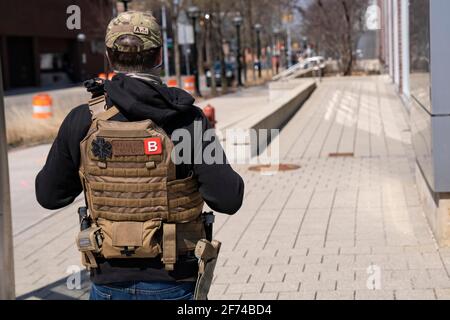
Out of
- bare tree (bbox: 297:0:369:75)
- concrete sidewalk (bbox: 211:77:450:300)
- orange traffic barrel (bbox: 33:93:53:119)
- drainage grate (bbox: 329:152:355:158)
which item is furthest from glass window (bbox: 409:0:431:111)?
bare tree (bbox: 297:0:369:75)

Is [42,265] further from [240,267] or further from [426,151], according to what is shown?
[426,151]

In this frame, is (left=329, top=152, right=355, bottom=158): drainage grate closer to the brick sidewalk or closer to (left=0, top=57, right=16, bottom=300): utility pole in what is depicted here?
the brick sidewalk

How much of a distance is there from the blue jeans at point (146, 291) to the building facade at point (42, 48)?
46.0 m

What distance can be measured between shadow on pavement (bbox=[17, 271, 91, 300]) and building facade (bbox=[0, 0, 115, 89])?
1684 inches

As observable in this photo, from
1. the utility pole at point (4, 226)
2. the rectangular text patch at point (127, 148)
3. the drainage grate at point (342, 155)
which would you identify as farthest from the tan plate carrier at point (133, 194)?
the drainage grate at point (342, 155)

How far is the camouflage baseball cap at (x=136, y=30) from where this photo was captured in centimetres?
296

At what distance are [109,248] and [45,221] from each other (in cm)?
610

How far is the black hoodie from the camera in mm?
2936

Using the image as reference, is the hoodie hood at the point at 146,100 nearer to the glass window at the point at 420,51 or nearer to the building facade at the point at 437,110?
the building facade at the point at 437,110

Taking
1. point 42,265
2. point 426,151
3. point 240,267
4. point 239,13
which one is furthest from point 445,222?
point 239,13

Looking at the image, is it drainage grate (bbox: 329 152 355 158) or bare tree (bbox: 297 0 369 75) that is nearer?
drainage grate (bbox: 329 152 355 158)

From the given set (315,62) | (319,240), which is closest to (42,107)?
(319,240)
